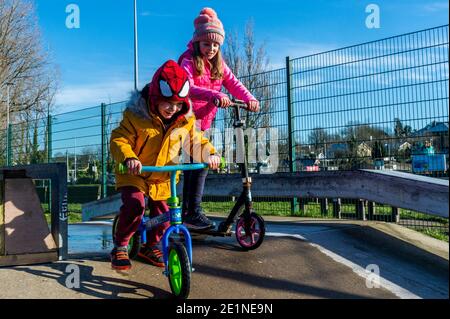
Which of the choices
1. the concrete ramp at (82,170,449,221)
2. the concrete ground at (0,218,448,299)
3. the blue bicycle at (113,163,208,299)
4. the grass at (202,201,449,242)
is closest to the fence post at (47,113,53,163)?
the grass at (202,201,449,242)

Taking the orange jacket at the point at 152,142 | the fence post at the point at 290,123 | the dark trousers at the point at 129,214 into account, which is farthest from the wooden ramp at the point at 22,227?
the fence post at the point at 290,123

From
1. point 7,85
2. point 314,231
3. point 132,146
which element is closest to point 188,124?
point 132,146

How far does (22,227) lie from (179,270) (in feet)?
5.85

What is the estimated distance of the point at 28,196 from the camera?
13.7ft

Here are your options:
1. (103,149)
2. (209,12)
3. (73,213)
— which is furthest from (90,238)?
(73,213)

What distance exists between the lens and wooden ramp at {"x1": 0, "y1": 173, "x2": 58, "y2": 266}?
388 centimetres

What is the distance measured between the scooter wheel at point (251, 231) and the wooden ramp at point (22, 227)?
1.56 m

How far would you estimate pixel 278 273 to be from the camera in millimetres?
3344

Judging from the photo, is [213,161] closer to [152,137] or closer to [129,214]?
[152,137]

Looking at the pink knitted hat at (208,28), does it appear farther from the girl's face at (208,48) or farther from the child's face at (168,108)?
the child's face at (168,108)

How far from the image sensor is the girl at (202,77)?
4.05 meters
